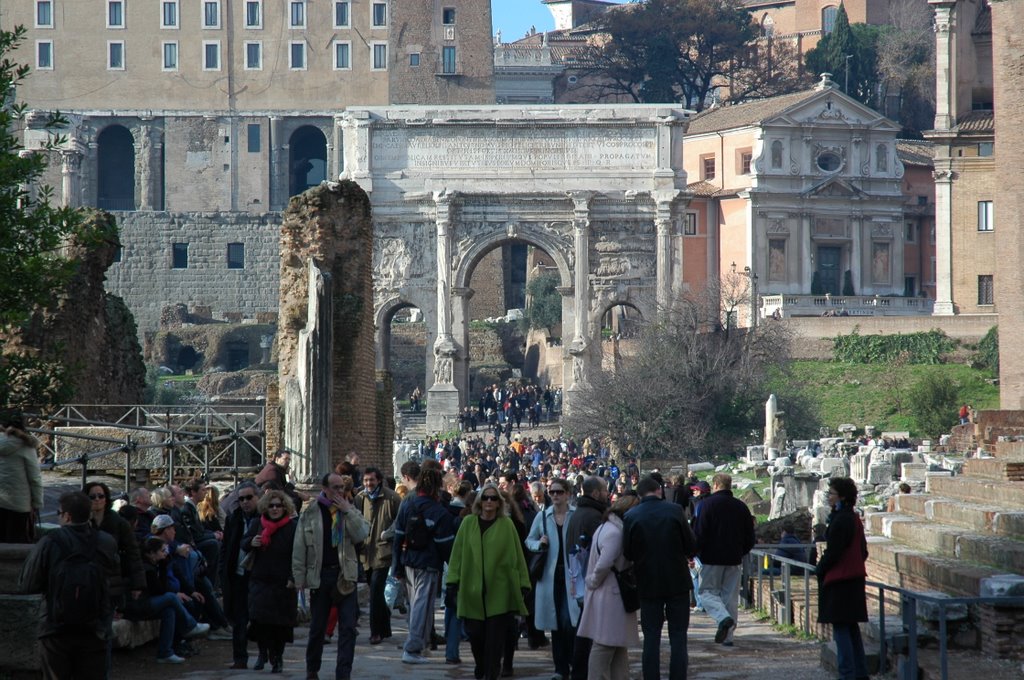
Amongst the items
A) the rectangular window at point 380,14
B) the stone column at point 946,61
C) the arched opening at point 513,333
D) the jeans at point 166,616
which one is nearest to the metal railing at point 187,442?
the jeans at point 166,616

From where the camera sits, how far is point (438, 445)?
40469 millimetres

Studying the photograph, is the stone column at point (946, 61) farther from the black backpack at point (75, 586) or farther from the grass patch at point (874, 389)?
the black backpack at point (75, 586)

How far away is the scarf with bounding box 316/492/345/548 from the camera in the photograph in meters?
10.2

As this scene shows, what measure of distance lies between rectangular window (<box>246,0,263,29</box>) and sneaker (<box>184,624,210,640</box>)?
6161 cm

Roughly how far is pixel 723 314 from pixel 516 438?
476 inches

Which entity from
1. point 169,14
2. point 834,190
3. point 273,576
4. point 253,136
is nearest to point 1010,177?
point 273,576

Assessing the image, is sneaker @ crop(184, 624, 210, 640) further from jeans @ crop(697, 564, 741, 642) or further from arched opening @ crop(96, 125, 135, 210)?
arched opening @ crop(96, 125, 135, 210)

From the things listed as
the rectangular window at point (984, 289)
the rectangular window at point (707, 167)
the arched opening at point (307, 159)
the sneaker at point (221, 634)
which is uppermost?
the arched opening at point (307, 159)

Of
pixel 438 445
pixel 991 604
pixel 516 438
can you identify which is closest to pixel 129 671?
pixel 991 604

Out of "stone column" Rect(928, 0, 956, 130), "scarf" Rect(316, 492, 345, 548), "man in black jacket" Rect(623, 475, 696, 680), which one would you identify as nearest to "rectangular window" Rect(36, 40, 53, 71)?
"stone column" Rect(928, 0, 956, 130)

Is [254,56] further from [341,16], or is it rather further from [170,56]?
[341,16]

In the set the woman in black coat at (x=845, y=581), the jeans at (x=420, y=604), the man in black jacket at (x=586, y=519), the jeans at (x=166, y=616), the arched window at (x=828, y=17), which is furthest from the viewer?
the arched window at (x=828, y=17)

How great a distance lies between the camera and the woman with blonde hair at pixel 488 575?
33.3 feet

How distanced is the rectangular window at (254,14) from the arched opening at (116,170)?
6.86 meters
